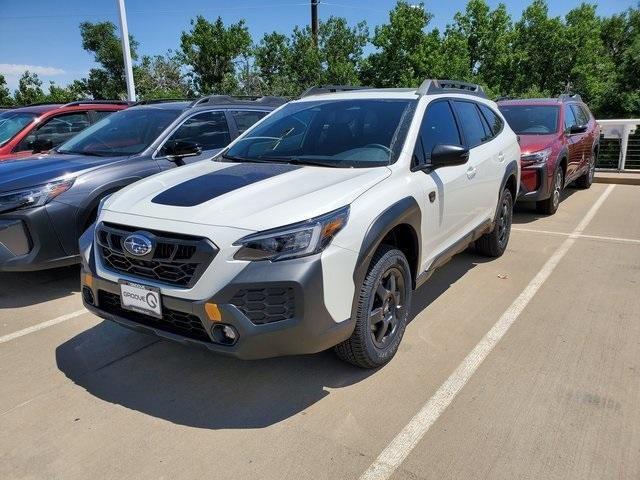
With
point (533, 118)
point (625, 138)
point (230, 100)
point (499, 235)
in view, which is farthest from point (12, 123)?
point (625, 138)

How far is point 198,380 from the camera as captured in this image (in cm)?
326

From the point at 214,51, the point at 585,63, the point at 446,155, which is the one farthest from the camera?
the point at 585,63

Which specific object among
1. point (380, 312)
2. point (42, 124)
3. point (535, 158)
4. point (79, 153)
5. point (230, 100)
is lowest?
point (380, 312)

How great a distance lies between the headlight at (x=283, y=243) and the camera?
2.61 metres

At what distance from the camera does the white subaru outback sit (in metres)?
2.61

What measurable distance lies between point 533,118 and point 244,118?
16.0 feet

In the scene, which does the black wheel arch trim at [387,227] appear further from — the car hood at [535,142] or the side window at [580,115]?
the side window at [580,115]

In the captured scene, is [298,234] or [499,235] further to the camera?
[499,235]

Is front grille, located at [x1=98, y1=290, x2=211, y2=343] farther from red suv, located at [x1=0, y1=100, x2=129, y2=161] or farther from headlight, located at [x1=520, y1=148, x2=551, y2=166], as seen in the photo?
headlight, located at [x1=520, y1=148, x2=551, y2=166]

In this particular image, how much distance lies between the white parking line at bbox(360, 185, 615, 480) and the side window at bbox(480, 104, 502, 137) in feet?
5.21

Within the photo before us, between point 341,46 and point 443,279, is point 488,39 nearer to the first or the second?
point 341,46

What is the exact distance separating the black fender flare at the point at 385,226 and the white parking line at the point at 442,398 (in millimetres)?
738

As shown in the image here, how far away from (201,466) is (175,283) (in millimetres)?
917

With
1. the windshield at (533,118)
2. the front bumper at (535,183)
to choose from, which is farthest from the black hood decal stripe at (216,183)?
the windshield at (533,118)
